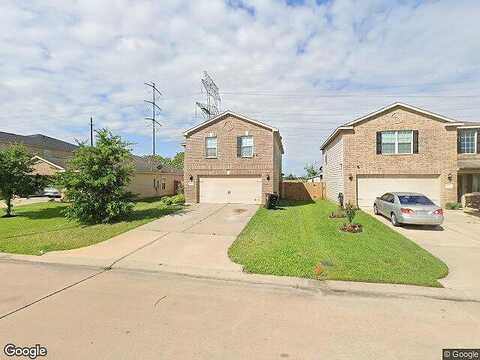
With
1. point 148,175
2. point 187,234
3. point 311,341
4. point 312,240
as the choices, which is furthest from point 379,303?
point 148,175

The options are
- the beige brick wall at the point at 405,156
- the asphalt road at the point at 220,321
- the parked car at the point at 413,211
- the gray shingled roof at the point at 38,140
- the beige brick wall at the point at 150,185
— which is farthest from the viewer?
the gray shingled roof at the point at 38,140

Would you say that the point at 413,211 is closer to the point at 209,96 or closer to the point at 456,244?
the point at 456,244

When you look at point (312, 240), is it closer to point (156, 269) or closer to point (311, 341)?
point (156, 269)

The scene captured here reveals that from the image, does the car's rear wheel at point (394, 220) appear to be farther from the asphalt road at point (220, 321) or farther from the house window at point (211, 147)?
the house window at point (211, 147)

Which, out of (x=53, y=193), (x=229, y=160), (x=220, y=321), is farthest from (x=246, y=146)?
(x=53, y=193)

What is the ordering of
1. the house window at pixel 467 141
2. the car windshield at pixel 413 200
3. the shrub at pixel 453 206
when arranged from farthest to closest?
the house window at pixel 467 141 < the shrub at pixel 453 206 < the car windshield at pixel 413 200

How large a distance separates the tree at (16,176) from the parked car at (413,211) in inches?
704

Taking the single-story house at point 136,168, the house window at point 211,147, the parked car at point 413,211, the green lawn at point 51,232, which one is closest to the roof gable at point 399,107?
the parked car at point 413,211

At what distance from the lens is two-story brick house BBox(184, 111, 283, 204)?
1952cm

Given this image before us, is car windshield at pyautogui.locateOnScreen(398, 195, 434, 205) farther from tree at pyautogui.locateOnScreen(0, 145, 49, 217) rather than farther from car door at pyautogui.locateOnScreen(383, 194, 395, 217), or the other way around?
tree at pyautogui.locateOnScreen(0, 145, 49, 217)

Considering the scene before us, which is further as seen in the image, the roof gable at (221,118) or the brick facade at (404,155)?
the roof gable at (221,118)

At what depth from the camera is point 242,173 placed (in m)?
19.7

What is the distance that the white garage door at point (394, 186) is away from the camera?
57.0 ft

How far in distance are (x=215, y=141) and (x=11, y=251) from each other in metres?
13.8
